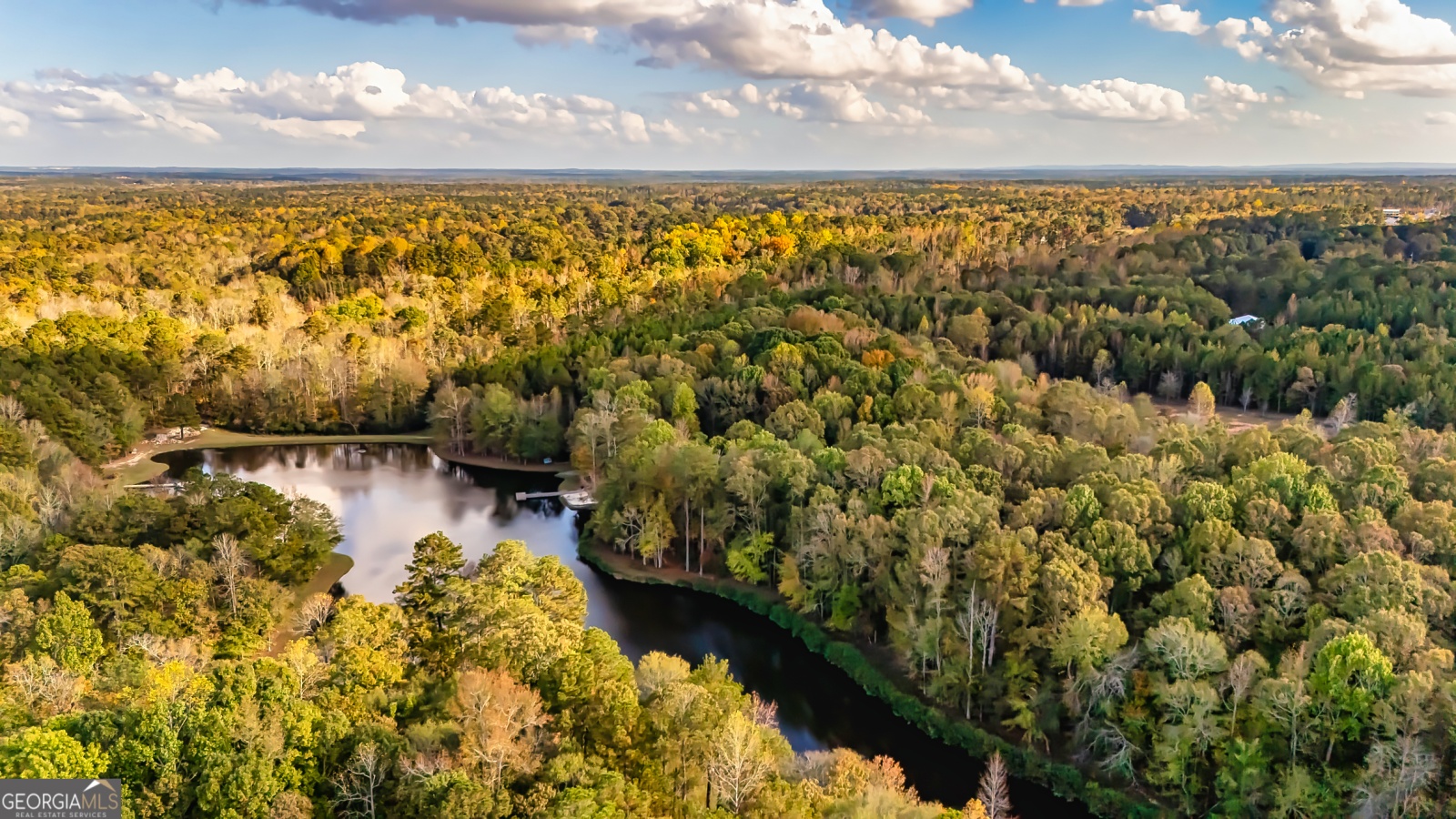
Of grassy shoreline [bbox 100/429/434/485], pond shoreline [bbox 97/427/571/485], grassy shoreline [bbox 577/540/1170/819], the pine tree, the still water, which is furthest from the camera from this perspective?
grassy shoreline [bbox 100/429/434/485]

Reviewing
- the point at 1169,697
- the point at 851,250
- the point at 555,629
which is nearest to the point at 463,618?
the point at 555,629

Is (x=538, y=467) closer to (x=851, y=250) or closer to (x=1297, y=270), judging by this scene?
(x=851, y=250)

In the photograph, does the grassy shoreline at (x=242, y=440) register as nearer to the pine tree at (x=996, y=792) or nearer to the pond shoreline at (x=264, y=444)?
the pond shoreline at (x=264, y=444)

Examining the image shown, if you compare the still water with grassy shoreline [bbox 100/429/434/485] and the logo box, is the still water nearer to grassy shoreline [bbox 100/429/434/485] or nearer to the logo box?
grassy shoreline [bbox 100/429/434/485]

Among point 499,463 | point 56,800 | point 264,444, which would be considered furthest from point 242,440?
point 56,800

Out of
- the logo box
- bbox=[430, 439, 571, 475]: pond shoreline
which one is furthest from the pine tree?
bbox=[430, 439, 571, 475]: pond shoreline

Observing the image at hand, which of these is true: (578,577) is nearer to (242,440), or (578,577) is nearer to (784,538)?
(784,538)
